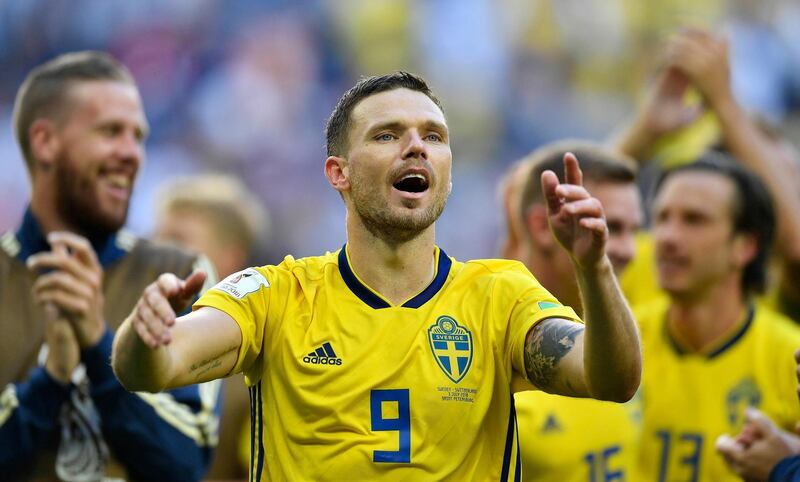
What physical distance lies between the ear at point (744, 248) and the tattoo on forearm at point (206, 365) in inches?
146

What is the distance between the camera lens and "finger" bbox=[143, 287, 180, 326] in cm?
335

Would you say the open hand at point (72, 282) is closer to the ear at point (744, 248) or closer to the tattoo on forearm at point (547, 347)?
the tattoo on forearm at point (547, 347)

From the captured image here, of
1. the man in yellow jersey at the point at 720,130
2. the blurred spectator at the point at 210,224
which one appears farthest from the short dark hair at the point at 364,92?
the blurred spectator at the point at 210,224

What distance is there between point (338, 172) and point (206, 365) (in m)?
0.78

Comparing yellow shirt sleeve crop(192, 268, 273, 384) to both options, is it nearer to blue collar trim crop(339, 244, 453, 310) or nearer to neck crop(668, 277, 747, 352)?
blue collar trim crop(339, 244, 453, 310)

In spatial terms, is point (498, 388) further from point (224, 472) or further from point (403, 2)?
point (403, 2)

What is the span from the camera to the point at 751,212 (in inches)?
261

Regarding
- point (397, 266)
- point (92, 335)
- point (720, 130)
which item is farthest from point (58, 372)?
point (720, 130)

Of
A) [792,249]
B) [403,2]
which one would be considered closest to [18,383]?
[792,249]

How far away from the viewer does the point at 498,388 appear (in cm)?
378

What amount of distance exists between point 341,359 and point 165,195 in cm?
537

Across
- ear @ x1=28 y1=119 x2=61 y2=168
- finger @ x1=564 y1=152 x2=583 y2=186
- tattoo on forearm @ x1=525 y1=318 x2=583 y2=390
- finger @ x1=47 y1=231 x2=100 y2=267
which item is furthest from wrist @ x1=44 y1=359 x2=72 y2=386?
finger @ x1=564 y1=152 x2=583 y2=186

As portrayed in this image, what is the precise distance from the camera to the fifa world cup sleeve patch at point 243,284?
149 inches

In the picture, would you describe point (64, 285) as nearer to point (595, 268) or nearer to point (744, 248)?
point (595, 268)
